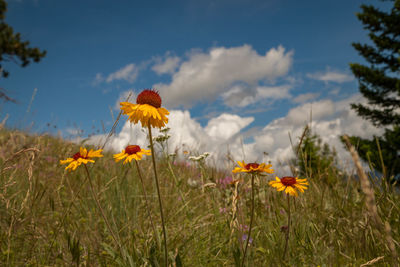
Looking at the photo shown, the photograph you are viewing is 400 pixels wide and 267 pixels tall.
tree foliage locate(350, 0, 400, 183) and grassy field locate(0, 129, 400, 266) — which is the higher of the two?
tree foliage locate(350, 0, 400, 183)

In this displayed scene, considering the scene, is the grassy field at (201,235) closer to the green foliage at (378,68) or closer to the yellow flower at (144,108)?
the yellow flower at (144,108)

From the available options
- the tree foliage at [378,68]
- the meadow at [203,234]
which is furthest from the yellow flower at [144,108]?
the tree foliage at [378,68]

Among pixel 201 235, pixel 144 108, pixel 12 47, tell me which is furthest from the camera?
pixel 12 47

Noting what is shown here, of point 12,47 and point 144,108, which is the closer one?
point 144,108

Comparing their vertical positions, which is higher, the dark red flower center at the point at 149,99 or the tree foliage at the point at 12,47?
the tree foliage at the point at 12,47

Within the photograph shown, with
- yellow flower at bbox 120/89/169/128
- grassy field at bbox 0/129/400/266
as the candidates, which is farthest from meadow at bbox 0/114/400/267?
yellow flower at bbox 120/89/169/128

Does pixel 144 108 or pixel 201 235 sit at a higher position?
pixel 144 108

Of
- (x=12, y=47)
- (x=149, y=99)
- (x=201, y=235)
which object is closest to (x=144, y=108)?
(x=149, y=99)

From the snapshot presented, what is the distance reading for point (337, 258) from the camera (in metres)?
1.66

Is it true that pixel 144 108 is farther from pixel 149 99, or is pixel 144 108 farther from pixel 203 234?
pixel 203 234

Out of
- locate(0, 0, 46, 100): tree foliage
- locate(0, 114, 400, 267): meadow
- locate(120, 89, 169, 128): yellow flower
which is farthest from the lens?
locate(0, 0, 46, 100): tree foliage

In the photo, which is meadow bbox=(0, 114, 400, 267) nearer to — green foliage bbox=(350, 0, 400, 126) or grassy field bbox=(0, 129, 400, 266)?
grassy field bbox=(0, 129, 400, 266)

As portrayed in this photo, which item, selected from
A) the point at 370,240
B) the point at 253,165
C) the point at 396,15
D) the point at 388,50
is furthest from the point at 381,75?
the point at 253,165

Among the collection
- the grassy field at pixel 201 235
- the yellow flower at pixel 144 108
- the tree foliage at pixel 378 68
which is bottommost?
the grassy field at pixel 201 235
